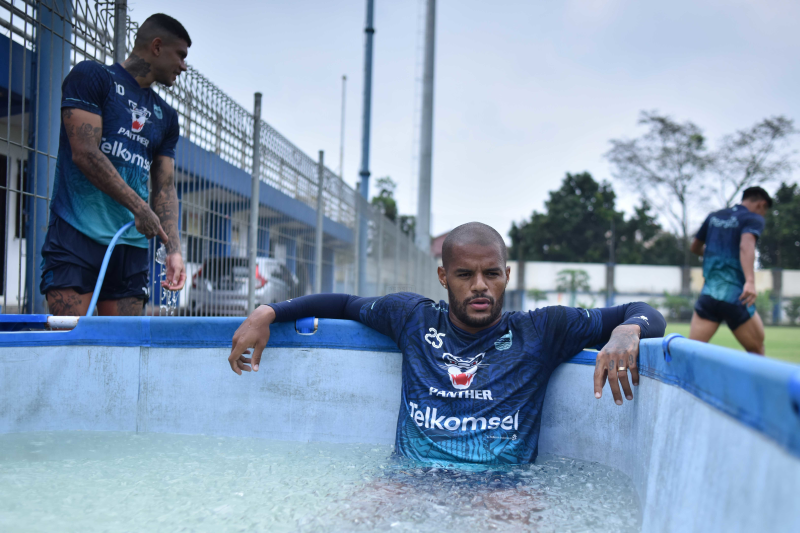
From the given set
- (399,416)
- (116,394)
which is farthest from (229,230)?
(399,416)

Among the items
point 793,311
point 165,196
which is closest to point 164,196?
point 165,196

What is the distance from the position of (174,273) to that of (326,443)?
1105 millimetres

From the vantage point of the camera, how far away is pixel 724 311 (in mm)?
5074

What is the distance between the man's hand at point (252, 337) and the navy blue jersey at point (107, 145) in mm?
835

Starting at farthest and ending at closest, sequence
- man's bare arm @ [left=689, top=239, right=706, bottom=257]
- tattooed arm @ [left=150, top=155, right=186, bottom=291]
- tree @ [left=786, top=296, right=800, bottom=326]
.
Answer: tree @ [left=786, top=296, right=800, bottom=326] < man's bare arm @ [left=689, top=239, right=706, bottom=257] < tattooed arm @ [left=150, top=155, right=186, bottom=291]

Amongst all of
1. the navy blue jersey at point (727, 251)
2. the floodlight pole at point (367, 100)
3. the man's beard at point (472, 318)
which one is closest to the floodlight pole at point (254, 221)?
the man's beard at point (472, 318)

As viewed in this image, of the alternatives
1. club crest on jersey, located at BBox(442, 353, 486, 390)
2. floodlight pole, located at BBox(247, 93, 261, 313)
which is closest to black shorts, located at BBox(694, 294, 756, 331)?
club crest on jersey, located at BBox(442, 353, 486, 390)

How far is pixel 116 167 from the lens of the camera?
2711mm

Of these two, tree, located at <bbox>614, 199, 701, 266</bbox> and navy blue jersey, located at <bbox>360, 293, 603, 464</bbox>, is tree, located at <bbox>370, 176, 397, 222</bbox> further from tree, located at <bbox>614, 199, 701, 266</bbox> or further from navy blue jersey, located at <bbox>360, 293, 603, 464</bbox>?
navy blue jersey, located at <bbox>360, 293, 603, 464</bbox>

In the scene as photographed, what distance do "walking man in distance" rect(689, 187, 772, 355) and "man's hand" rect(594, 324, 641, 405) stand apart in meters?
3.67

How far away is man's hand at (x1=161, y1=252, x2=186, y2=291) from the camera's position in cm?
285

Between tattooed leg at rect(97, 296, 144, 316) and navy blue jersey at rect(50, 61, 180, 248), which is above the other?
navy blue jersey at rect(50, 61, 180, 248)

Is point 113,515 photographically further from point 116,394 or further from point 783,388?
point 783,388

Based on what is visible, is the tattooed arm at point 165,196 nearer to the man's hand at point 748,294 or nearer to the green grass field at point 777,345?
the green grass field at point 777,345
